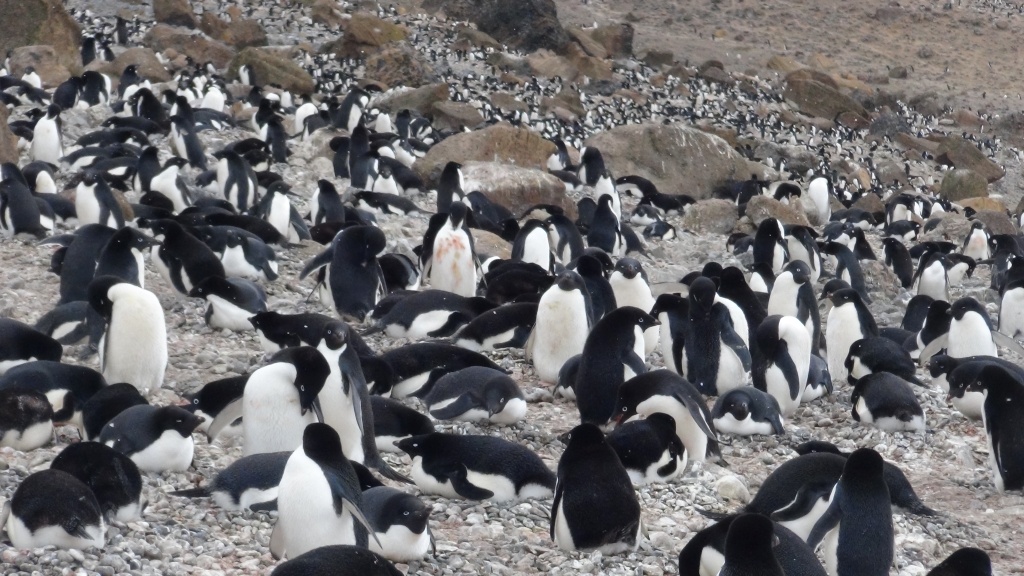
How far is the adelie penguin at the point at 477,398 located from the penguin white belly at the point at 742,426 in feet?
3.93

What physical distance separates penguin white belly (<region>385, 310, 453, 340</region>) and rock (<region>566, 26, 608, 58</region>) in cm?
2662

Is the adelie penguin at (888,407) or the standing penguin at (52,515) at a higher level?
the standing penguin at (52,515)

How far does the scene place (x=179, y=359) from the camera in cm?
722

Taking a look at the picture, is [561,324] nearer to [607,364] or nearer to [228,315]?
[607,364]

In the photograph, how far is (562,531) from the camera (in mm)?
4824

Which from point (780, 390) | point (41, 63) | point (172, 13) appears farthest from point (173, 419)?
point (172, 13)

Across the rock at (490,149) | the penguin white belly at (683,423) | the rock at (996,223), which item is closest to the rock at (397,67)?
the rock at (490,149)

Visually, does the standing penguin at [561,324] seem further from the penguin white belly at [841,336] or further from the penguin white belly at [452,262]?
the penguin white belly at [841,336]

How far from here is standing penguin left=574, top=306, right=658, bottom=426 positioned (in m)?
6.50

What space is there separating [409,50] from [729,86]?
10580 mm

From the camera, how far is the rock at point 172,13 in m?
30.0

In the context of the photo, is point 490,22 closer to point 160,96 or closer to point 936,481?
point 160,96

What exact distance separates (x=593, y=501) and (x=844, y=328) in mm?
4841

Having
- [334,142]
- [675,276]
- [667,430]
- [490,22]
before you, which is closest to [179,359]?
[667,430]
